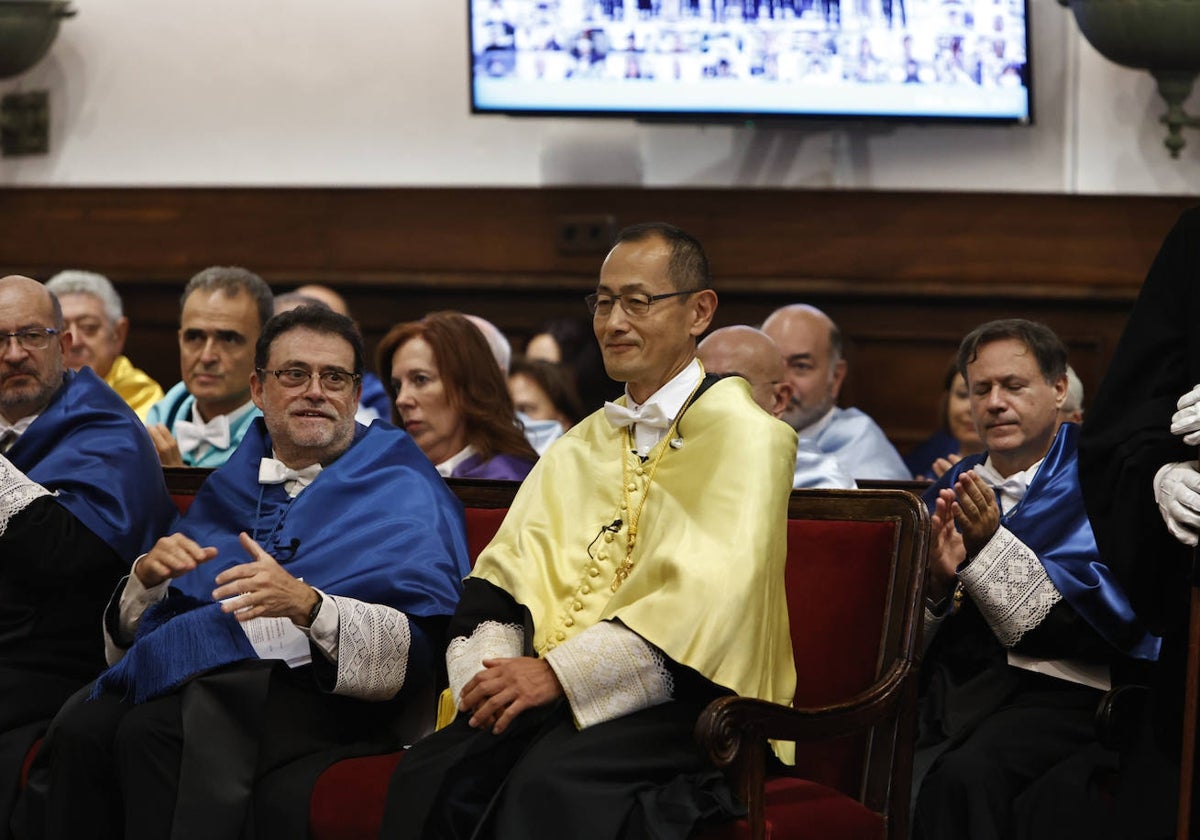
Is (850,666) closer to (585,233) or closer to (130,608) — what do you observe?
(130,608)

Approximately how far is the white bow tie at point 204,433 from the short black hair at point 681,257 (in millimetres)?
2206

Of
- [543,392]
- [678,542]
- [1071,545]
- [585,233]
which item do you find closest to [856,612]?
[678,542]

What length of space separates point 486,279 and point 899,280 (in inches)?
72.7

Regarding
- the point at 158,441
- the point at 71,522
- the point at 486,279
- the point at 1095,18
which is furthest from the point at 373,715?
the point at 1095,18

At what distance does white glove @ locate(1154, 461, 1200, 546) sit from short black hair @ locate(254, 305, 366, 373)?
200cm

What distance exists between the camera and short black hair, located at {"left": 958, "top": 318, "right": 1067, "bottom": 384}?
439 cm

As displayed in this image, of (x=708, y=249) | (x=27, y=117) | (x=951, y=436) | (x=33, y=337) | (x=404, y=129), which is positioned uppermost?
(x=27, y=117)

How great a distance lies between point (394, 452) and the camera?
4.19 meters

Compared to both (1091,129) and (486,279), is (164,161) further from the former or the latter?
(1091,129)

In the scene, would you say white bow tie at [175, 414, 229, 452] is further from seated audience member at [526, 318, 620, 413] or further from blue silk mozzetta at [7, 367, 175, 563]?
seated audience member at [526, 318, 620, 413]

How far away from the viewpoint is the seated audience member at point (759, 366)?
4891mm

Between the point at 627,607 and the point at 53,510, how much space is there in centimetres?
154

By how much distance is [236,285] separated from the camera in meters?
5.51

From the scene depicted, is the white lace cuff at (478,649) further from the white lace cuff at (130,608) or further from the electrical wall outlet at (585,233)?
the electrical wall outlet at (585,233)
